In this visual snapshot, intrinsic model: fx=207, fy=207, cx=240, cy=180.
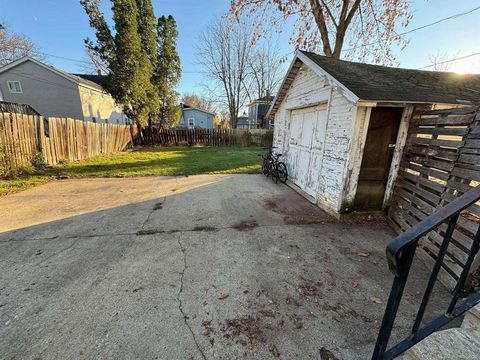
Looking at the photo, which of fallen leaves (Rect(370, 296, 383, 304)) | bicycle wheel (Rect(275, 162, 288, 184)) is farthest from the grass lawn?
fallen leaves (Rect(370, 296, 383, 304))

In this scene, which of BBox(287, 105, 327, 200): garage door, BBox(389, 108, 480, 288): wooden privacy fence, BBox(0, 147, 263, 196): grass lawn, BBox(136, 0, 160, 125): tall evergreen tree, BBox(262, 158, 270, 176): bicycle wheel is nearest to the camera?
BBox(389, 108, 480, 288): wooden privacy fence

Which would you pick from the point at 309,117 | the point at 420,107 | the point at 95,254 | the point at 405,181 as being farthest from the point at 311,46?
the point at 95,254

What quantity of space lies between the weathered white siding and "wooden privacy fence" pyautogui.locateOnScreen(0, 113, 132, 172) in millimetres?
8710

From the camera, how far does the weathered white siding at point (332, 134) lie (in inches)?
163

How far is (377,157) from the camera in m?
4.17

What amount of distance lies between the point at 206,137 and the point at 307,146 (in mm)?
12775

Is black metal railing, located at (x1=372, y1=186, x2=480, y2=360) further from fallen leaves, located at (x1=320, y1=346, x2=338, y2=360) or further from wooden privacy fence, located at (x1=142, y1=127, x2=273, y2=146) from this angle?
wooden privacy fence, located at (x1=142, y1=127, x2=273, y2=146)

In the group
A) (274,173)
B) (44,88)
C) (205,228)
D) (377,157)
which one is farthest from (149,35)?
(377,157)

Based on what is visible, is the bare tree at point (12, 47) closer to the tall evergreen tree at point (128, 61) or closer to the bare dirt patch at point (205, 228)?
the tall evergreen tree at point (128, 61)

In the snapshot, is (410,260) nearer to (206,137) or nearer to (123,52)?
(123,52)

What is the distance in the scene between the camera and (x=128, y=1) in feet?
38.9

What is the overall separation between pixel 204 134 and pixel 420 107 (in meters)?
15.2

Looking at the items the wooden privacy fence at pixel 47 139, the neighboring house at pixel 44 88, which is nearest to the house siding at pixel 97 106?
the neighboring house at pixel 44 88

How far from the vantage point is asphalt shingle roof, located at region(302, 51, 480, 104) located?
3.74 metres
